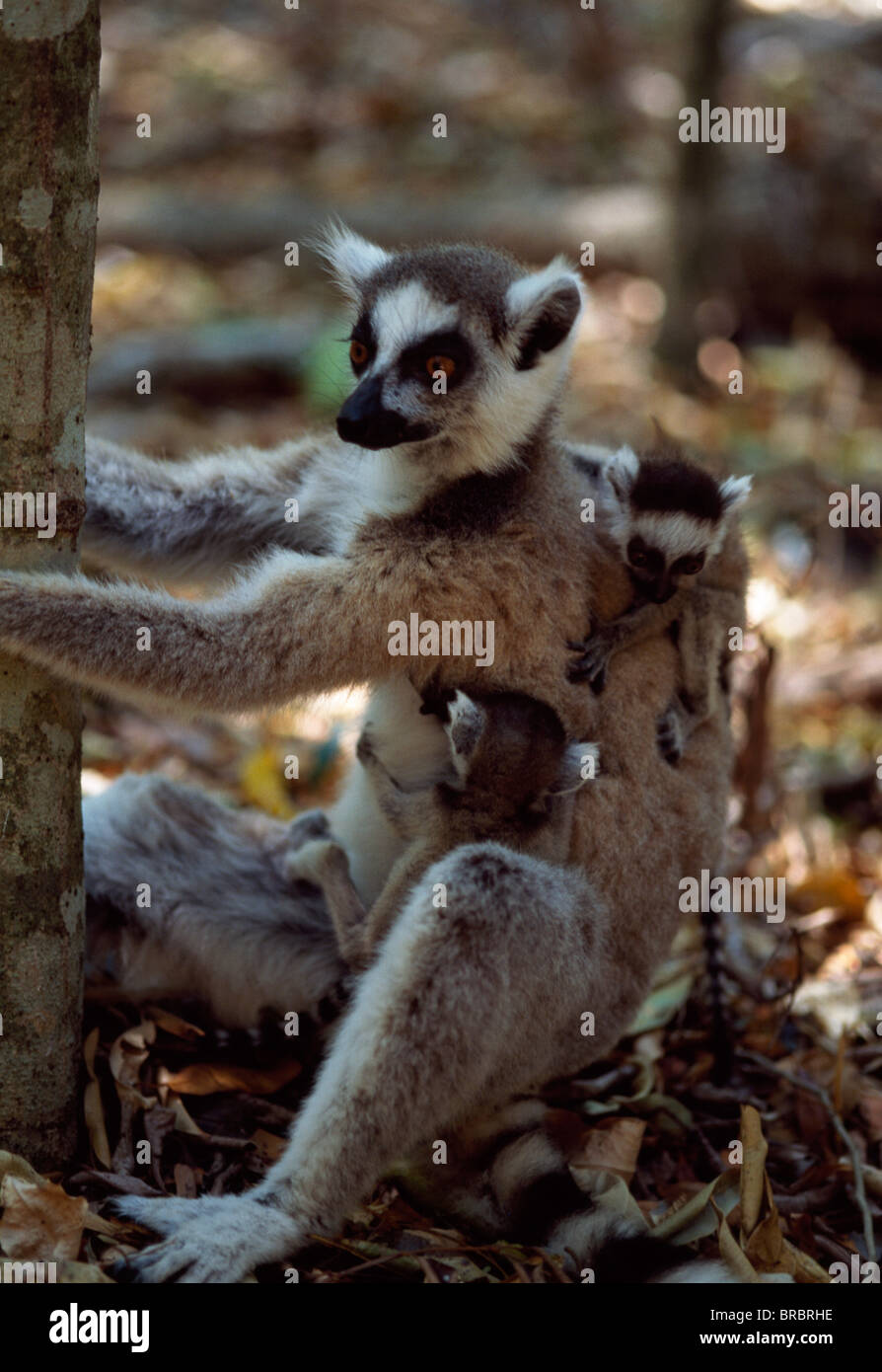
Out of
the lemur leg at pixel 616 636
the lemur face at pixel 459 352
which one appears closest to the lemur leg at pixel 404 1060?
the lemur leg at pixel 616 636

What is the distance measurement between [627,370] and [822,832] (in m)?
6.43

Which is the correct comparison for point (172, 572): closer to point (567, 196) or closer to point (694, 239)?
point (694, 239)

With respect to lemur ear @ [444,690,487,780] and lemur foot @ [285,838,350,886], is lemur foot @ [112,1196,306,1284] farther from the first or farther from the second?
lemur ear @ [444,690,487,780]

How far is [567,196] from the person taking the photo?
14.7m

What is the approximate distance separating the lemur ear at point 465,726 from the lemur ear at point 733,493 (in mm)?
1462

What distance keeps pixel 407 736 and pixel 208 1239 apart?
1.88m

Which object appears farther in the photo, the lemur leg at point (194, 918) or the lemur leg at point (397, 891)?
the lemur leg at point (194, 918)

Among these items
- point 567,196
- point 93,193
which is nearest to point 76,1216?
point 93,193

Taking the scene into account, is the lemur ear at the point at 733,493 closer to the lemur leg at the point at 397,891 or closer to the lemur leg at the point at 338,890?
the lemur leg at the point at 397,891

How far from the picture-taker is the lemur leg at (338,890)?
4977 millimetres

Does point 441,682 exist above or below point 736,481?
below

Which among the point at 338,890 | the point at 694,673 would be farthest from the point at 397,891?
the point at 694,673

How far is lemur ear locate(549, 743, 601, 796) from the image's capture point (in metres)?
4.96

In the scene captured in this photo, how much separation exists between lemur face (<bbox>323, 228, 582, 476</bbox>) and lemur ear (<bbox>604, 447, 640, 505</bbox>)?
0.42 m
